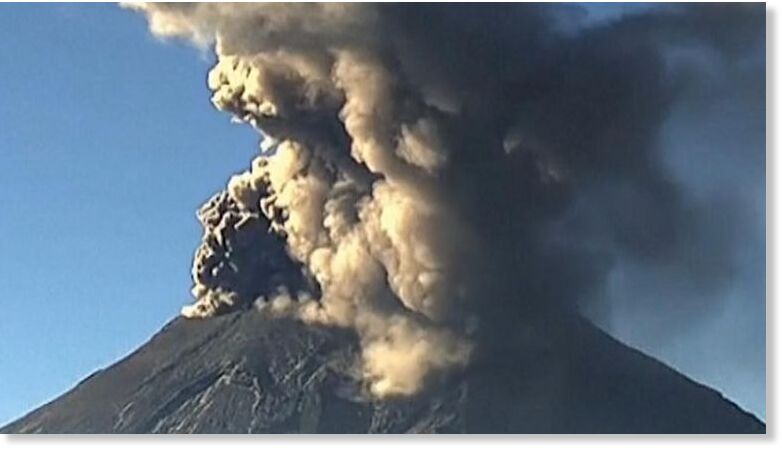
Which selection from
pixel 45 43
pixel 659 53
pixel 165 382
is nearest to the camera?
pixel 45 43

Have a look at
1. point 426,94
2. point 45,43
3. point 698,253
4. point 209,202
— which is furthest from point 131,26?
point 698,253

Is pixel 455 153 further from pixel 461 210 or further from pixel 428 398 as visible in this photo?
pixel 428 398

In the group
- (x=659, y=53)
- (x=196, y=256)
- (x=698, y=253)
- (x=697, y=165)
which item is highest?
(x=659, y=53)

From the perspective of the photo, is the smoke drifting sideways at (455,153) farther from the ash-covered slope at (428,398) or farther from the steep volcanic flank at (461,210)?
the ash-covered slope at (428,398)

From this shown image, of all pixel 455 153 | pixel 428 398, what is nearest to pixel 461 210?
pixel 455 153

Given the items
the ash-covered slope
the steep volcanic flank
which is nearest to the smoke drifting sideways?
the steep volcanic flank

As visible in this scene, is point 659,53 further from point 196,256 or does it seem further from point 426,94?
point 196,256

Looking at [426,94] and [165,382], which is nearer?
[426,94]
